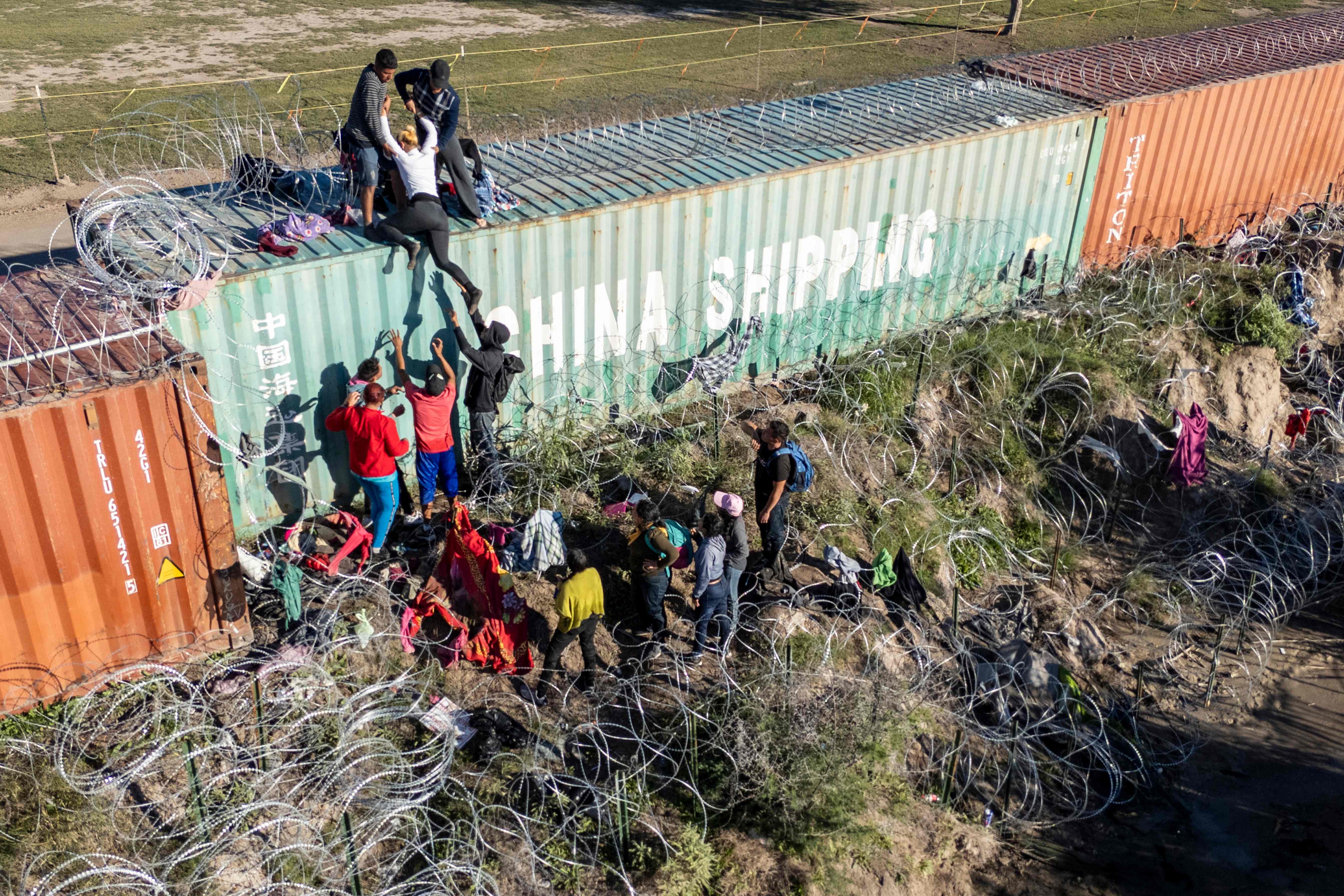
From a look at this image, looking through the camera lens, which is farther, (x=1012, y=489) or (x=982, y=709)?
(x=1012, y=489)

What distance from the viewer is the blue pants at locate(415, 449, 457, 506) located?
9.05 metres

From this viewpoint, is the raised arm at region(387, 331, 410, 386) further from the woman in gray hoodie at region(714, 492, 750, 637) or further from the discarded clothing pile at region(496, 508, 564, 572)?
the woman in gray hoodie at region(714, 492, 750, 637)

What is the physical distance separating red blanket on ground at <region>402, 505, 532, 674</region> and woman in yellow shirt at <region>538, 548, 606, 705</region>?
0.27 meters

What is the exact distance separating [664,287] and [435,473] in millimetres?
2959

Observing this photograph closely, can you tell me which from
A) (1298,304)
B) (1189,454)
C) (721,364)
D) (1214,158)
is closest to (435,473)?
(721,364)

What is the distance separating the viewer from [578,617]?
7730 mm

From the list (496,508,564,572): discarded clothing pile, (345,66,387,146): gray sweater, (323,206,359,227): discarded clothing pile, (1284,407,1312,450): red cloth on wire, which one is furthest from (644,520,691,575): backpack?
(1284,407,1312,450): red cloth on wire

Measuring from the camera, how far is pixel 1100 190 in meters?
13.5

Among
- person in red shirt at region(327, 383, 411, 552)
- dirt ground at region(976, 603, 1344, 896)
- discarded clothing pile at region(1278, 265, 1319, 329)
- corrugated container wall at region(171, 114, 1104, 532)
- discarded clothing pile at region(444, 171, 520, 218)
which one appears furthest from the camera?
discarded clothing pile at region(1278, 265, 1319, 329)

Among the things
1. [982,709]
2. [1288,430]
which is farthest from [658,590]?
[1288,430]

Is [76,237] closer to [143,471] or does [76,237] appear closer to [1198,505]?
[143,471]

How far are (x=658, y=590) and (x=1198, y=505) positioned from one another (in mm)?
6796

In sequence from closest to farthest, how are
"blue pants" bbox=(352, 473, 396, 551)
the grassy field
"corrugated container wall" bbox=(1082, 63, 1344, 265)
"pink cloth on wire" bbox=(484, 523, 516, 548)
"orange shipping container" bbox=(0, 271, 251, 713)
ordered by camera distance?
"orange shipping container" bbox=(0, 271, 251, 713) → "blue pants" bbox=(352, 473, 396, 551) → "pink cloth on wire" bbox=(484, 523, 516, 548) → "corrugated container wall" bbox=(1082, 63, 1344, 265) → the grassy field

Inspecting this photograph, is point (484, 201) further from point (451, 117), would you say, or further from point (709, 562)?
point (709, 562)
